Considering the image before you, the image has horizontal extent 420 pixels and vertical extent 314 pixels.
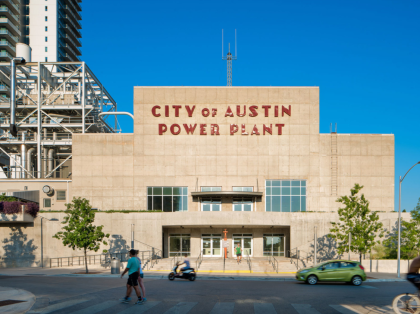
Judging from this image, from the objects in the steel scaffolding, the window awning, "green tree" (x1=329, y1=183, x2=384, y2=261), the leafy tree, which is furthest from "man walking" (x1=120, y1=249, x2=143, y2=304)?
the steel scaffolding

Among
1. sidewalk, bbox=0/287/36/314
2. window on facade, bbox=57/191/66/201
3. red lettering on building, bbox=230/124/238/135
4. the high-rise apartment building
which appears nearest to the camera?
sidewalk, bbox=0/287/36/314

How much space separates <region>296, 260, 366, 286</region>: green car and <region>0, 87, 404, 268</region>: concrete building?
2055 cm

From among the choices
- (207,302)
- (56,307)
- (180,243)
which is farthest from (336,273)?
(180,243)

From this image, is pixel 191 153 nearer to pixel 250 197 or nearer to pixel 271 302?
pixel 250 197

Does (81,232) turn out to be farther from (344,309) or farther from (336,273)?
(344,309)

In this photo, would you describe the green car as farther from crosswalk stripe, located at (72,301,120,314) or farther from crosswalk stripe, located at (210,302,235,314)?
crosswalk stripe, located at (72,301,120,314)

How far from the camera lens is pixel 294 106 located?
149 ft

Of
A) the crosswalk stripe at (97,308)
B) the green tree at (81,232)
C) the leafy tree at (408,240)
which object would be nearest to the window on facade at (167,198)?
the green tree at (81,232)

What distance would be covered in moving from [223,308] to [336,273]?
12909 mm

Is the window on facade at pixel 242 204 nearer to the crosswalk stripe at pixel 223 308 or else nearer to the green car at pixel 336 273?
the green car at pixel 336 273

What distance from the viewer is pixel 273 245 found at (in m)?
43.4

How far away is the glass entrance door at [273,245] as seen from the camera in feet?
142

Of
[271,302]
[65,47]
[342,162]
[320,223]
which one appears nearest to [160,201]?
[320,223]

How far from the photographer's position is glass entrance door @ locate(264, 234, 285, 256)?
142 ft
